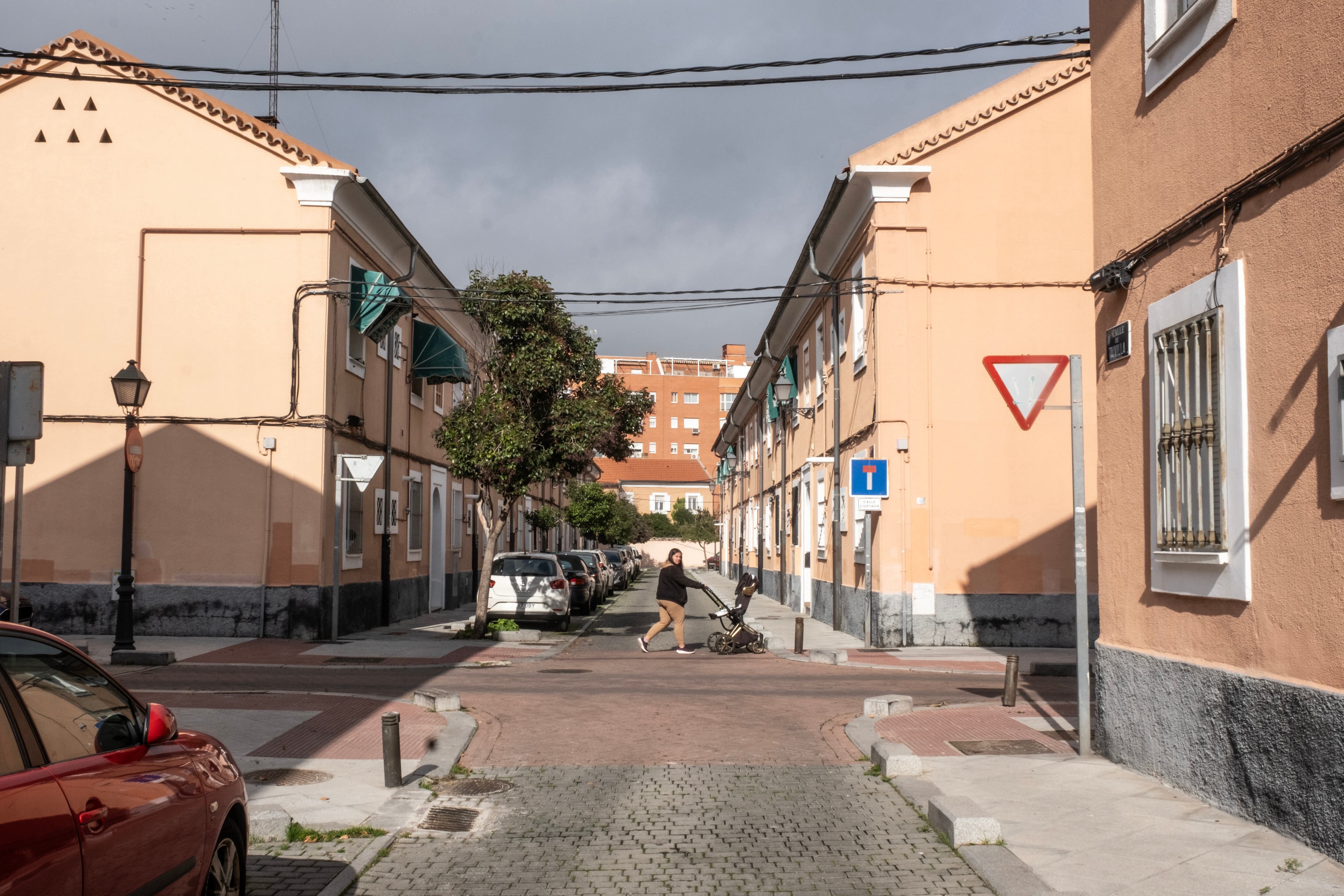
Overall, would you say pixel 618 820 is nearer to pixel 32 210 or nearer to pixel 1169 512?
pixel 1169 512

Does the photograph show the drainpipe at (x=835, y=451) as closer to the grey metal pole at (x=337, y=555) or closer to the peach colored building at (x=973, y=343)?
the peach colored building at (x=973, y=343)

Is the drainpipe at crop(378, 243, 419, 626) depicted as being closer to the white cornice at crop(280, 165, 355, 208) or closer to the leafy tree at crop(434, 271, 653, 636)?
the leafy tree at crop(434, 271, 653, 636)

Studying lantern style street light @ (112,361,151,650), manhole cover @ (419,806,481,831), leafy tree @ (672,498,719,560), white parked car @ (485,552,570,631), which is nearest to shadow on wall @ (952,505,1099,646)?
white parked car @ (485,552,570,631)

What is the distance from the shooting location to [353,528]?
21.4m

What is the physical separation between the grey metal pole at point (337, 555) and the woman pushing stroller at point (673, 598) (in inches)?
194

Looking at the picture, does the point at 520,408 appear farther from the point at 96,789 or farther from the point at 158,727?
the point at 96,789

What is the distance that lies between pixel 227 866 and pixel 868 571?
604 inches

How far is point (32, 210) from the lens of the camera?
65.7 feet

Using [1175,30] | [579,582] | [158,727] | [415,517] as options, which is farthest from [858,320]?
[158,727]

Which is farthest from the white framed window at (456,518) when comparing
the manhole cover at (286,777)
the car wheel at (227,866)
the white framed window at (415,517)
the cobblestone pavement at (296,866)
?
the car wheel at (227,866)

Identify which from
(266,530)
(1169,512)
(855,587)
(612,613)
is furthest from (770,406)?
(1169,512)

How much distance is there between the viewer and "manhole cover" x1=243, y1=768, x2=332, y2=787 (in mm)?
7914

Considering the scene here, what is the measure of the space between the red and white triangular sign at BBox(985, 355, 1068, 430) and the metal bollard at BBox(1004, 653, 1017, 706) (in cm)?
369

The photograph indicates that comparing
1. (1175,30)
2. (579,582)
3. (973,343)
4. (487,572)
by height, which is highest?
(1175,30)
